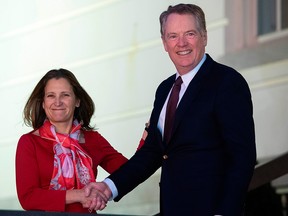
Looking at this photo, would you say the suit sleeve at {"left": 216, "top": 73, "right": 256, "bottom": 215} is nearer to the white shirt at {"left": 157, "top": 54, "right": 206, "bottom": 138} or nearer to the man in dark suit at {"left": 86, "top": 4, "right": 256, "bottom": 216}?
the man in dark suit at {"left": 86, "top": 4, "right": 256, "bottom": 216}

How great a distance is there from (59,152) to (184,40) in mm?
676

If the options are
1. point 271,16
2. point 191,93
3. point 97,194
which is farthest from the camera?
point 271,16

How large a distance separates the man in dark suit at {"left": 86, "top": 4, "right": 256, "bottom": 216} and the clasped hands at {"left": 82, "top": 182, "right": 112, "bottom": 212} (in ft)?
0.82

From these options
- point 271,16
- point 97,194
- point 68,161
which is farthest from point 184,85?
point 271,16

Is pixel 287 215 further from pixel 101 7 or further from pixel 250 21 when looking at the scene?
pixel 101 7

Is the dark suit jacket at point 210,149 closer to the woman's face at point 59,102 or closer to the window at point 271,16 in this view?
the woman's face at point 59,102

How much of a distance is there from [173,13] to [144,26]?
3192mm

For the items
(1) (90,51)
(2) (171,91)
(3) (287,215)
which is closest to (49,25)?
(1) (90,51)

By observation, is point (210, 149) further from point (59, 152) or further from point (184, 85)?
point (59, 152)

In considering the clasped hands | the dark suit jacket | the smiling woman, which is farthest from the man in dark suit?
the smiling woman

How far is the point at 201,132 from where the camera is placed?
3453 millimetres

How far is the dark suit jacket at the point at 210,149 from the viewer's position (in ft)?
11.0

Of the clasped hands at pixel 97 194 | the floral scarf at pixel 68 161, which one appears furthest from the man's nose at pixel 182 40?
the floral scarf at pixel 68 161

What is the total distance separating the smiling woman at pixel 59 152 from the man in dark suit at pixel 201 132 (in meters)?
0.35
